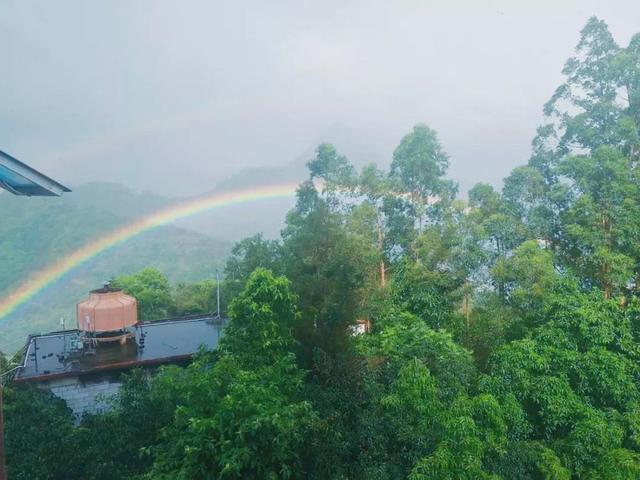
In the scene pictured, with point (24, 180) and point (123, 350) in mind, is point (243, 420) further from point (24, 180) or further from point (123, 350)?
point (123, 350)

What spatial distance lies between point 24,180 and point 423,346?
828cm

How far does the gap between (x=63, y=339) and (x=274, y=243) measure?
7677mm

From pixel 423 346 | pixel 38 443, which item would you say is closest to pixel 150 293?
pixel 38 443

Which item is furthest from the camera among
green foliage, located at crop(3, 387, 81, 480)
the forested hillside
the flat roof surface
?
the forested hillside

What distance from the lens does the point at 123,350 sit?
14281 mm

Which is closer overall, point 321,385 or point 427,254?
point 321,385

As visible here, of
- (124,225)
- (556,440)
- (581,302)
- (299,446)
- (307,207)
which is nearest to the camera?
(299,446)

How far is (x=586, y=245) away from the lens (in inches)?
496

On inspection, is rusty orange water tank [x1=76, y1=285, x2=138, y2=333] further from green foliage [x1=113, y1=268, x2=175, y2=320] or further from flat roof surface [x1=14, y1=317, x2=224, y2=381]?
green foliage [x1=113, y1=268, x2=175, y2=320]

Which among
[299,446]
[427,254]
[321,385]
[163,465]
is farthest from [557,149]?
[163,465]

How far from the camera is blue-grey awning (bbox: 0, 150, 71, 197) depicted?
10.6ft

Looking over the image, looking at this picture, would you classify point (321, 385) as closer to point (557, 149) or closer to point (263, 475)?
A: point (263, 475)

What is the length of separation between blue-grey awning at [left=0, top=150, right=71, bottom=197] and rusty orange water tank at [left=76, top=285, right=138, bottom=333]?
38.0 feet

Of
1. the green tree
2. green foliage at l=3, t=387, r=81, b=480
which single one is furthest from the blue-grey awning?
green foliage at l=3, t=387, r=81, b=480
